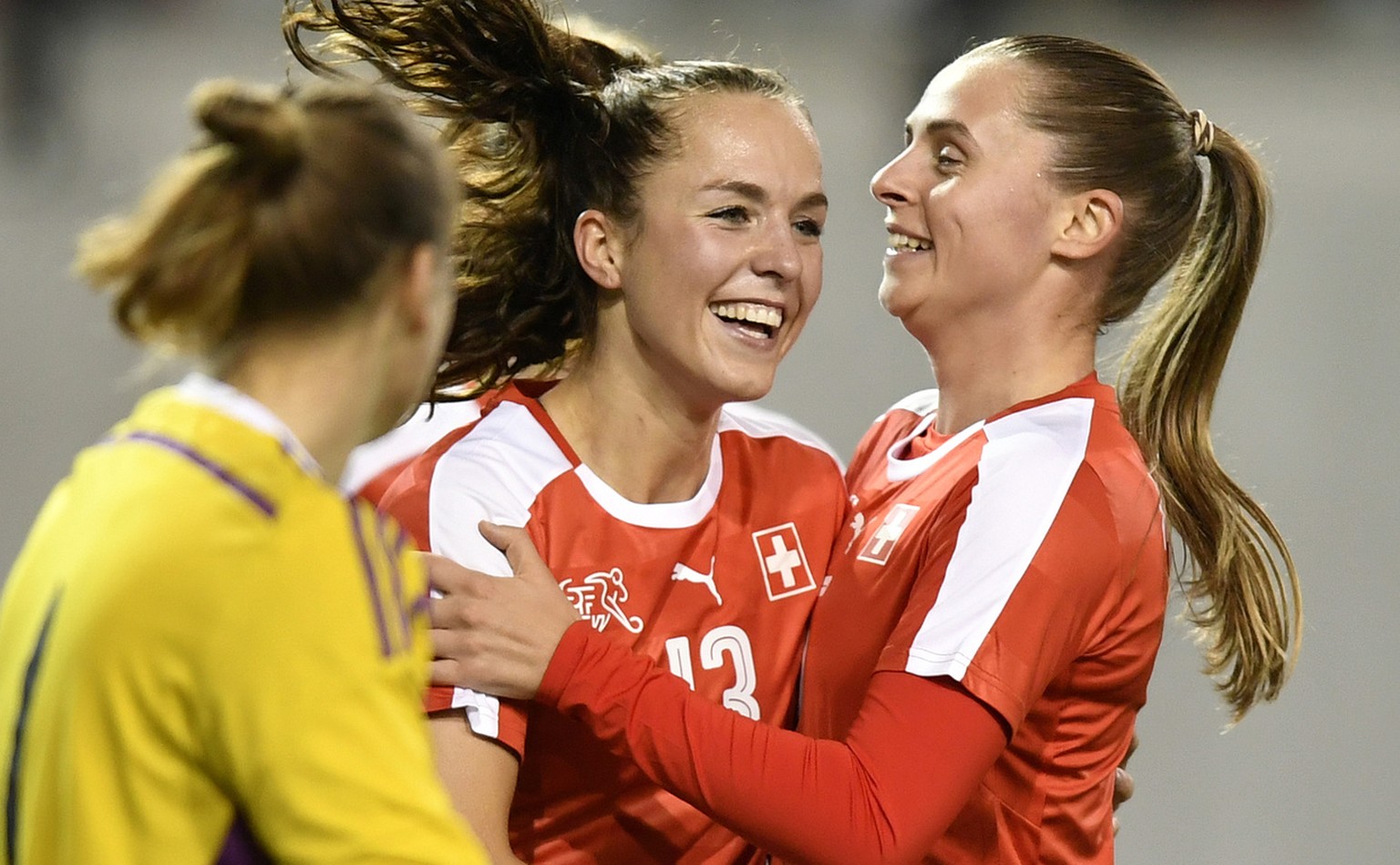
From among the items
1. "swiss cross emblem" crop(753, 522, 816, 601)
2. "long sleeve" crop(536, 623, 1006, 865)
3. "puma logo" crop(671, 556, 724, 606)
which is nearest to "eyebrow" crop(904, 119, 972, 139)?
"swiss cross emblem" crop(753, 522, 816, 601)

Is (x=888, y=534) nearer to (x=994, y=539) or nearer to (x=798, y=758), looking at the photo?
(x=994, y=539)

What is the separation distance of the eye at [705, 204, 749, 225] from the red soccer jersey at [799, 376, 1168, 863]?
42 centimetres

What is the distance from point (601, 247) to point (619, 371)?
0.19 m

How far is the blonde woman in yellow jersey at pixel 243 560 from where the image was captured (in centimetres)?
110

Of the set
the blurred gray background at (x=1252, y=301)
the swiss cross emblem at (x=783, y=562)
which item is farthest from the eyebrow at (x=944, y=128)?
the blurred gray background at (x=1252, y=301)

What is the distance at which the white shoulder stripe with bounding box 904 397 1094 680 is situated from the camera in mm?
1804

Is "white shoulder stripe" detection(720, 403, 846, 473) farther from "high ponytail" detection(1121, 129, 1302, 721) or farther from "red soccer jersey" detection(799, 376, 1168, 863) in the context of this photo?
"high ponytail" detection(1121, 129, 1302, 721)

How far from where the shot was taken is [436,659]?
1839 mm

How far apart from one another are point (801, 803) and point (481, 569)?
481mm

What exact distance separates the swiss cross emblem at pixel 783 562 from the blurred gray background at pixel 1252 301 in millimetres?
2241

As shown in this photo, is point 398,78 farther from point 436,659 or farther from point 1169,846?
point 1169,846

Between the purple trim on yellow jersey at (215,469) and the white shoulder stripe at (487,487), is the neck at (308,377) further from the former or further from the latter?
the white shoulder stripe at (487,487)

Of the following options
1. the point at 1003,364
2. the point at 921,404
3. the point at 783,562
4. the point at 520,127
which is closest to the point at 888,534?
the point at 783,562

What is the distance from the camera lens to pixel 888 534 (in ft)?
6.72
